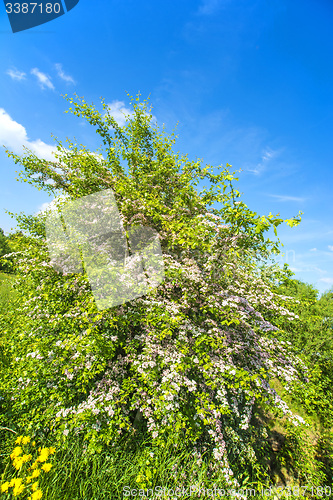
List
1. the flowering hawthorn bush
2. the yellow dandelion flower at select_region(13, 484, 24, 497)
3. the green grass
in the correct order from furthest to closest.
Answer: the flowering hawthorn bush, the green grass, the yellow dandelion flower at select_region(13, 484, 24, 497)

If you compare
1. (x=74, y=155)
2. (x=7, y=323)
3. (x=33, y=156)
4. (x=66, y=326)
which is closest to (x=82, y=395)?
(x=66, y=326)

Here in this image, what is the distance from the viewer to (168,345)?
5043 millimetres

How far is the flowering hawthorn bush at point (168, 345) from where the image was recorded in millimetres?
4430

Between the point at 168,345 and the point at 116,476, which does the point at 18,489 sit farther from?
the point at 168,345

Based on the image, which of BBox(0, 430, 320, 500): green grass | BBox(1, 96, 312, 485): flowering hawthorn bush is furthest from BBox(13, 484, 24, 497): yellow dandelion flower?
BBox(1, 96, 312, 485): flowering hawthorn bush

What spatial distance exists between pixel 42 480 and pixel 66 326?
2.65 metres

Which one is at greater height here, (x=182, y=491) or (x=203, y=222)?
(x=203, y=222)

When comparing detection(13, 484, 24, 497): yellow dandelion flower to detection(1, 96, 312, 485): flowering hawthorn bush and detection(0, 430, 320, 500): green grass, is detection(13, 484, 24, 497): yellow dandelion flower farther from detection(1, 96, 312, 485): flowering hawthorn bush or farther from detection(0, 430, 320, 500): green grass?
detection(1, 96, 312, 485): flowering hawthorn bush

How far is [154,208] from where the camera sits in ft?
21.9

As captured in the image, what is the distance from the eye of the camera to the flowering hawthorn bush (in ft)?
14.5

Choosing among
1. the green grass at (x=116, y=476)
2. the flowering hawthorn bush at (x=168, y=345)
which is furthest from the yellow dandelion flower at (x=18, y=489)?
the flowering hawthorn bush at (x=168, y=345)

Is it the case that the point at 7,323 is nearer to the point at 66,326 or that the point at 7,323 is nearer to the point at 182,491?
the point at 66,326

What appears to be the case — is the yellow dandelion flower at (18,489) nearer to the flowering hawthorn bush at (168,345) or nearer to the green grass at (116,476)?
the green grass at (116,476)

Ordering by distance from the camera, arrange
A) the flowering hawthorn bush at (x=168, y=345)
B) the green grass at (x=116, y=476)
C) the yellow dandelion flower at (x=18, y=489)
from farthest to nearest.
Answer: the flowering hawthorn bush at (x=168, y=345), the green grass at (x=116, y=476), the yellow dandelion flower at (x=18, y=489)
